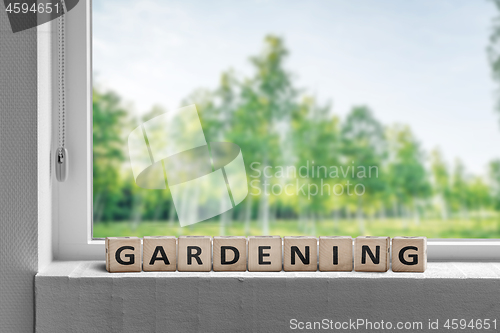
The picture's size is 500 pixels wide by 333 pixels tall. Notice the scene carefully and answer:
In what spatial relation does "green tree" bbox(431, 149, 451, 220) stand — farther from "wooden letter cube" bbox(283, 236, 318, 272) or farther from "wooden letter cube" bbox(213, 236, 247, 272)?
"wooden letter cube" bbox(213, 236, 247, 272)

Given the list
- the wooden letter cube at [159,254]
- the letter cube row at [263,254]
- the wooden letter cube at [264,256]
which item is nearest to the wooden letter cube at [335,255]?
the letter cube row at [263,254]

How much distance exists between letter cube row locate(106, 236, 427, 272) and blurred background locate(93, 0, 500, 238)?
12cm

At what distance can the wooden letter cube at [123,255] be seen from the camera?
2.96 feet

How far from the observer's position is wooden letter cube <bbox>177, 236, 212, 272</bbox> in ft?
2.98

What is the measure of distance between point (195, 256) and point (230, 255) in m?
0.08

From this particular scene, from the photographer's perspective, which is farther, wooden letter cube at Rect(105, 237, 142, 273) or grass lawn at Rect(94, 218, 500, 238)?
grass lawn at Rect(94, 218, 500, 238)

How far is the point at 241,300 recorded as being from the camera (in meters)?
0.87

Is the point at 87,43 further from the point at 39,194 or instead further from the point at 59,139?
the point at 39,194

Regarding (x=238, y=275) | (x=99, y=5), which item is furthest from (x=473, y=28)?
(x=99, y=5)

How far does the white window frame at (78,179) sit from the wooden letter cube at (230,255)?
32 centimetres

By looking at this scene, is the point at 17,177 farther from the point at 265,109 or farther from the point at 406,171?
the point at 406,171

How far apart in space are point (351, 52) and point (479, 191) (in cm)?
51

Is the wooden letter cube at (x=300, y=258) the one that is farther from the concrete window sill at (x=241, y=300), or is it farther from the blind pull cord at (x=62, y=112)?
the blind pull cord at (x=62, y=112)

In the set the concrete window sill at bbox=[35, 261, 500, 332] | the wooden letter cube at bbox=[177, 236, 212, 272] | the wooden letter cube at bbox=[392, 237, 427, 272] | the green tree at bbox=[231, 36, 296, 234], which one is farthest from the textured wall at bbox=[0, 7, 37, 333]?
the wooden letter cube at bbox=[392, 237, 427, 272]
